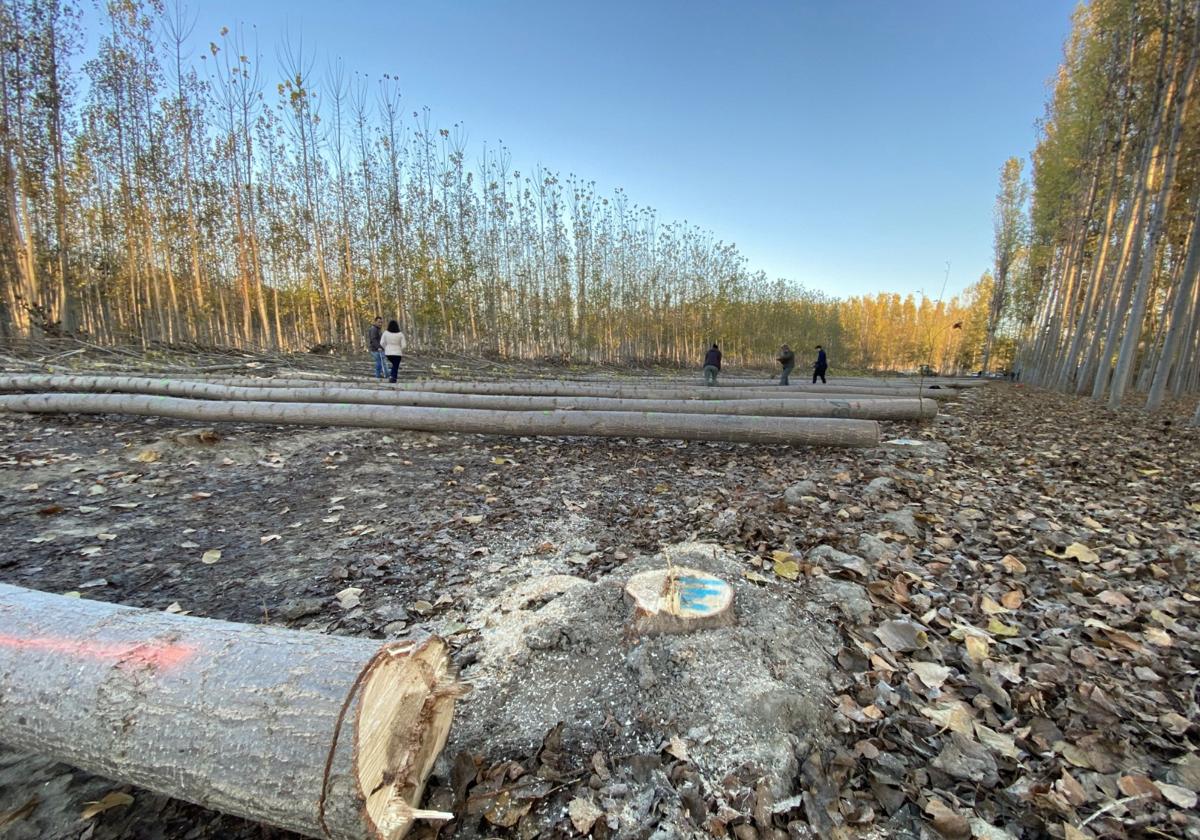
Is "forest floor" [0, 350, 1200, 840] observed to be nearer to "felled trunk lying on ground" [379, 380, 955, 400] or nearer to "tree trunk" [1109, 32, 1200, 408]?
"felled trunk lying on ground" [379, 380, 955, 400]

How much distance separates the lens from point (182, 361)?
11781mm

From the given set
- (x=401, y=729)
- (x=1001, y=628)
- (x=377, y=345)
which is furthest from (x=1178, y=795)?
(x=377, y=345)

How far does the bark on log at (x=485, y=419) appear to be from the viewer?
5.92 meters

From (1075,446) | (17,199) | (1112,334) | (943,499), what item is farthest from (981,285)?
(17,199)

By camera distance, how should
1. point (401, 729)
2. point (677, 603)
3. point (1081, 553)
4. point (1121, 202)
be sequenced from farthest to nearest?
point (1121, 202)
point (1081, 553)
point (677, 603)
point (401, 729)

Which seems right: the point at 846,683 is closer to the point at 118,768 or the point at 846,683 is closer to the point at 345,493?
the point at 118,768

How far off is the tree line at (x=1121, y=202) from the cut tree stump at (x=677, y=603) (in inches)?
476

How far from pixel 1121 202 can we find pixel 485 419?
24.7 m

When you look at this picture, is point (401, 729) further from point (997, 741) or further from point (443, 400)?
point (443, 400)

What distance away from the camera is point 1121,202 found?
56.3 ft

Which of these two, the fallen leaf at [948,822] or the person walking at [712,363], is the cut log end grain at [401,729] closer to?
the fallen leaf at [948,822]

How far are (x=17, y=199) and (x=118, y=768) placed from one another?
19.8m

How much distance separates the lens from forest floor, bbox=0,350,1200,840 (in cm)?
148

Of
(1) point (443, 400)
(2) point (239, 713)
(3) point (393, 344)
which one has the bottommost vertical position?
(2) point (239, 713)
